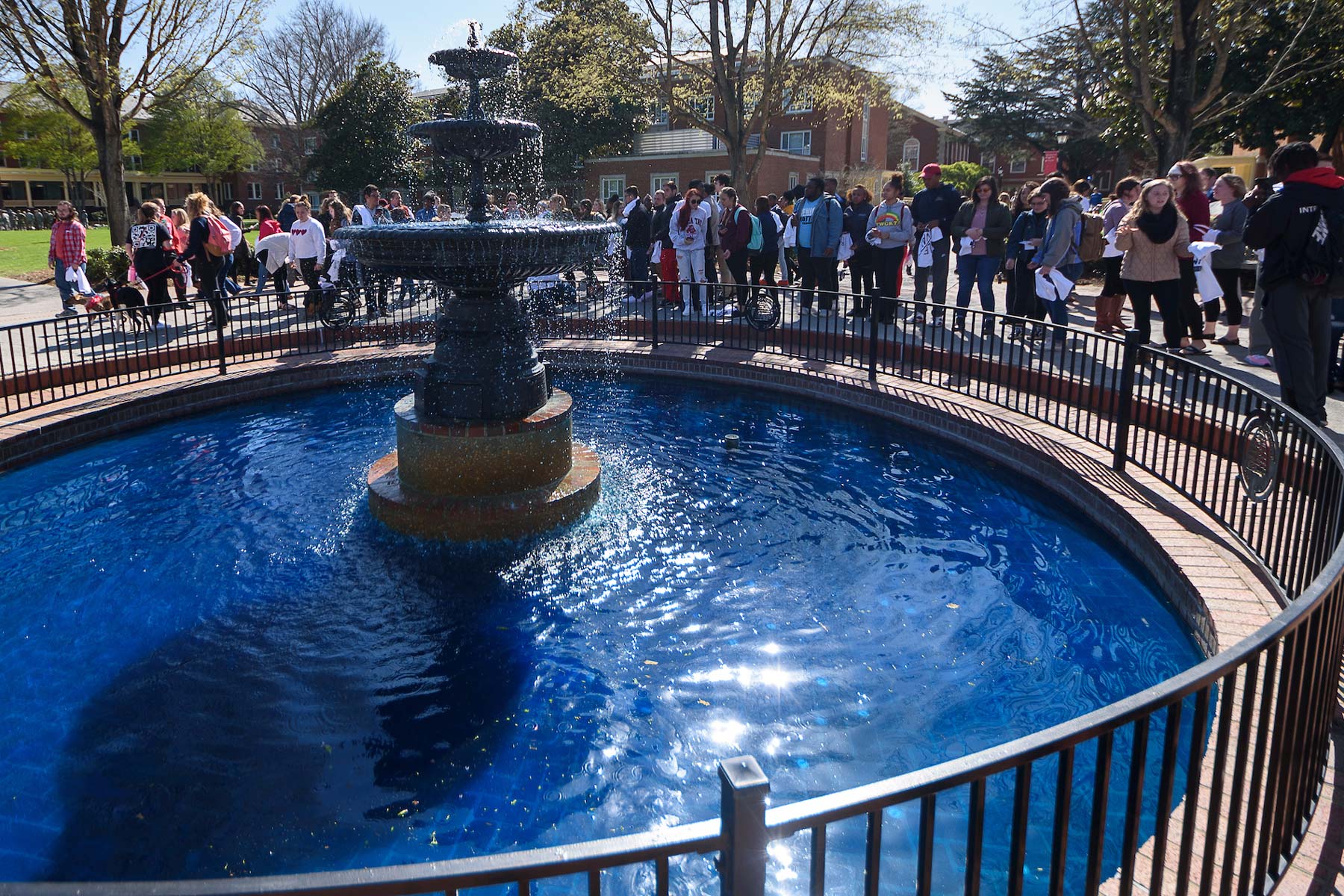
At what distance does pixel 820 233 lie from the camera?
45.8 feet

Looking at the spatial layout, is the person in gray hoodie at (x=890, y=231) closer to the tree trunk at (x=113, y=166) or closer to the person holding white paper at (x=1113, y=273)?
the person holding white paper at (x=1113, y=273)

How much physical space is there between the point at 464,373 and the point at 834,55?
2200 centimetres

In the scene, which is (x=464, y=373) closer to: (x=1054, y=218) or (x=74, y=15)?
(x=1054, y=218)

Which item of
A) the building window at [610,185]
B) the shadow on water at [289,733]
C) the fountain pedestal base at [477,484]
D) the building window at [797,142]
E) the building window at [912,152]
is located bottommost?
the shadow on water at [289,733]

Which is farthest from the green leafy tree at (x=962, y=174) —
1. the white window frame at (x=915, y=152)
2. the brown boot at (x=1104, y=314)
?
the brown boot at (x=1104, y=314)

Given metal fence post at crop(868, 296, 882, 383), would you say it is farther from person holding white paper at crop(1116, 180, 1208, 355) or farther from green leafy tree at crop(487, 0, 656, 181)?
green leafy tree at crop(487, 0, 656, 181)

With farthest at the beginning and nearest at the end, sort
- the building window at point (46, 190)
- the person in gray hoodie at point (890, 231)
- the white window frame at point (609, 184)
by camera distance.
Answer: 1. the building window at point (46, 190)
2. the white window frame at point (609, 184)
3. the person in gray hoodie at point (890, 231)

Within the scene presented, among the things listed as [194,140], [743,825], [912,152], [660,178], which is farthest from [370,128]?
[743,825]

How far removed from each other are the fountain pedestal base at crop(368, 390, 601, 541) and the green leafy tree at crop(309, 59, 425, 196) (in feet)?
126

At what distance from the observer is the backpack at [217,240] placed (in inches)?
553

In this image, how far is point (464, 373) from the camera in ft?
23.3

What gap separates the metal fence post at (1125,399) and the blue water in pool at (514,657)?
619mm

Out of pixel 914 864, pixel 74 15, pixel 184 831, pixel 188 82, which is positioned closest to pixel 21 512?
pixel 184 831

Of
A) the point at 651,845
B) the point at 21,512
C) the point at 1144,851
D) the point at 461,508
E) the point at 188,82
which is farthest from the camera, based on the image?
the point at 188,82
